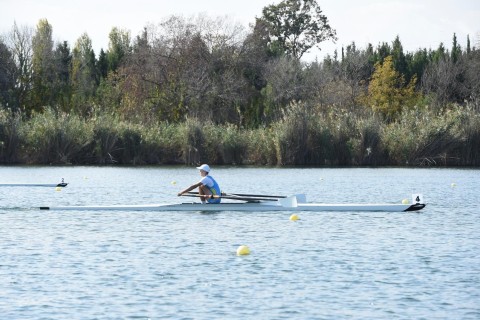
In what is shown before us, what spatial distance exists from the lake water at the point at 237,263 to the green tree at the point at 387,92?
43.7 meters

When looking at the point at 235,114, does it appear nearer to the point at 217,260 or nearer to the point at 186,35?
the point at 186,35

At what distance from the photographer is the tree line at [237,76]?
232 ft

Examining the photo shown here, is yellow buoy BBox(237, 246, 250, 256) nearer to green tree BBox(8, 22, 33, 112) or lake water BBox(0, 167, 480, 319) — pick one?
lake water BBox(0, 167, 480, 319)

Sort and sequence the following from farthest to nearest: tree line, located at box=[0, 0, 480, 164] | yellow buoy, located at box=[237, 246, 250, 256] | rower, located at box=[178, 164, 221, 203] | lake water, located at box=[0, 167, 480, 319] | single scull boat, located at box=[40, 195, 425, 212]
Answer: tree line, located at box=[0, 0, 480, 164] < single scull boat, located at box=[40, 195, 425, 212] < rower, located at box=[178, 164, 221, 203] < yellow buoy, located at box=[237, 246, 250, 256] < lake water, located at box=[0, 167, 480, 319]

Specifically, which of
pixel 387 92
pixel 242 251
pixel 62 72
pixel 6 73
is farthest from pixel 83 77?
pixel 242 251

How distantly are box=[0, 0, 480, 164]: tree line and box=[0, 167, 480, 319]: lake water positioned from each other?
Result: 3767 cm

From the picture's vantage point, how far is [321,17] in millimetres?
93062

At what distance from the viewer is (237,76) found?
76688 millimetres

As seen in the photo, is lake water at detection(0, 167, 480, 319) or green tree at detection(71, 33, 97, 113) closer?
lake water at detection(0, 167, 480, 319)

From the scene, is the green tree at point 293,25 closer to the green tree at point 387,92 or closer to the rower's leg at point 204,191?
the green tree at point 387,92

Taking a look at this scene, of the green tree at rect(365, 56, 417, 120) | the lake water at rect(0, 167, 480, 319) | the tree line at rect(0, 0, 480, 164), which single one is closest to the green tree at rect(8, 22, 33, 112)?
the tree line at rect(0, 0, 480, 164)

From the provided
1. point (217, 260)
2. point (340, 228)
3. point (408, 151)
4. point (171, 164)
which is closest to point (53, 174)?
point (171, 164)

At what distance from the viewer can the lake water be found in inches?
555

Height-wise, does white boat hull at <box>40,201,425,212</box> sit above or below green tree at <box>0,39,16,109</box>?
below
